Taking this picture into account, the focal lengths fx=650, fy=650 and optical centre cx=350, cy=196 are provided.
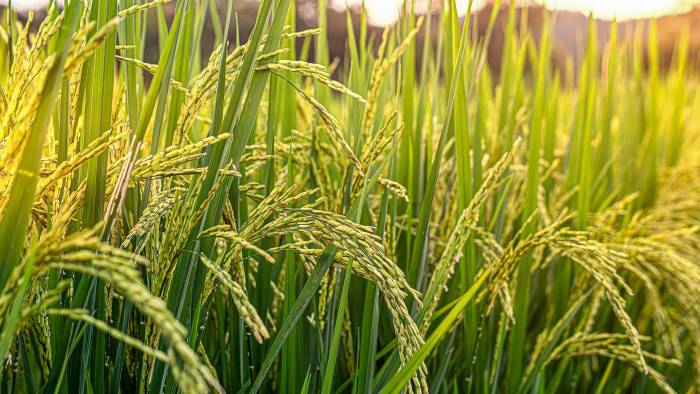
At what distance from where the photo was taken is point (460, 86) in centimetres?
122

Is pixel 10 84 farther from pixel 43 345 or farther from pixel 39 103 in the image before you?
pixel 43 345

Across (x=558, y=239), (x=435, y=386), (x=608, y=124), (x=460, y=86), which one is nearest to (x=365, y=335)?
(x=435, y=386)

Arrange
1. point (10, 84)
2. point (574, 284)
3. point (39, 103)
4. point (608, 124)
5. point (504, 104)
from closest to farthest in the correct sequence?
point (39, 103)
point (10, 84)
point (574, 284)
point (504, 104)
point (608, 124)

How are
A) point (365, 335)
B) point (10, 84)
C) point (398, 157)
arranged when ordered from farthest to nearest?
point (398, 157) < point (365, 335) < point (10, 84)

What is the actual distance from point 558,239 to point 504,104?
30.9 inches

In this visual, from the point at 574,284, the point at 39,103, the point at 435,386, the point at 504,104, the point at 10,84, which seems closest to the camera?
the point at 39,103

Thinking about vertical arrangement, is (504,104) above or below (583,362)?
above

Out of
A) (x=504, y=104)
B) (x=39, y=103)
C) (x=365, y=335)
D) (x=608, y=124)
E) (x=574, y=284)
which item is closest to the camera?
(x=39, y=103)

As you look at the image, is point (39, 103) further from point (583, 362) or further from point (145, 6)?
point (583, 362)

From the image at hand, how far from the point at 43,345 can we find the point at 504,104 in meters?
1.34

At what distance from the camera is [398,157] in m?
1.44

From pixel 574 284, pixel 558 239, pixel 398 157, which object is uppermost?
pixel 398 157

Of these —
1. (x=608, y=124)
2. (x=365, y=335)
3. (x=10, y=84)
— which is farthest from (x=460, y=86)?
(x=608, y=124)

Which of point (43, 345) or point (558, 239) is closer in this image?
point (43, 345)
